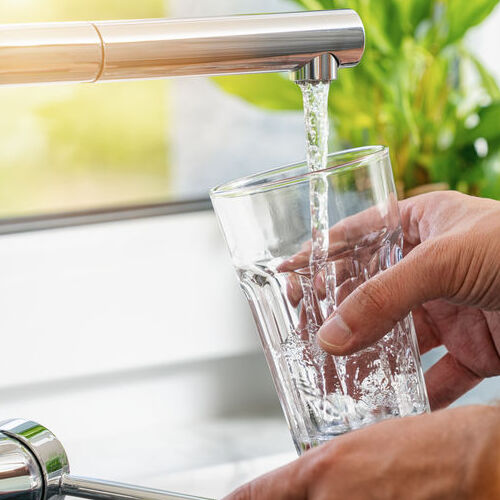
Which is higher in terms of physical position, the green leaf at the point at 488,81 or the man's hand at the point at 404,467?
the green leaf at the point at 488,81

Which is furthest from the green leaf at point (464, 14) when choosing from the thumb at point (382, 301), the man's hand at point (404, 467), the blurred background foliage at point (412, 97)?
the man's hand at point (404, 467)

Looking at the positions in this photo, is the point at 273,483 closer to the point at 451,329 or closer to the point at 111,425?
the point at 451,329

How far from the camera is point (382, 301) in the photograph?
418mm

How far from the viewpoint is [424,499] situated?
0.36 metres

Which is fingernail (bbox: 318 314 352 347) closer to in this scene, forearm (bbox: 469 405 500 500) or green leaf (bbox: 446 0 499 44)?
forearm (bbox: 469 405 500 500)

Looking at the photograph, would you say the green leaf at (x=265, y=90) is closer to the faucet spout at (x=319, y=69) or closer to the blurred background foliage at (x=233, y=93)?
the blurred background foliage at (x=233, y=93)

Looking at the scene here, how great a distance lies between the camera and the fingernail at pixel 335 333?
398 millimetres

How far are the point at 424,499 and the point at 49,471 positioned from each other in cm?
15

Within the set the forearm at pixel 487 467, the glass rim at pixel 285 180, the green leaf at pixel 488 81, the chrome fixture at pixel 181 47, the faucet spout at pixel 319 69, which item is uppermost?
the chrome fixture at pixel 181 47

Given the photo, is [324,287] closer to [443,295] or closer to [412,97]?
[443,295]

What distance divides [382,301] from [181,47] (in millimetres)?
147

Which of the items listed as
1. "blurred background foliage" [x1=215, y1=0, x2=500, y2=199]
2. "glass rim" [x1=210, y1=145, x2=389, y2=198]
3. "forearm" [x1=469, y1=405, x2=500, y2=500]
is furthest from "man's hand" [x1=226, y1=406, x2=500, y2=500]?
"blurred background foliage" [x1=215, y1=0, x2=500, y2=199]

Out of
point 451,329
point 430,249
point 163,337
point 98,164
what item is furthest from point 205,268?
point 430,249

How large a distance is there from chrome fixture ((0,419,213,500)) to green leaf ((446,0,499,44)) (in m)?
0.83
